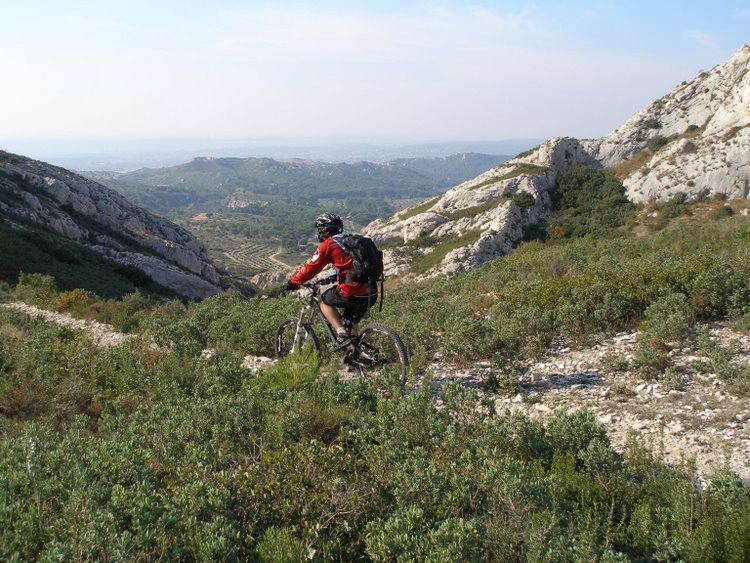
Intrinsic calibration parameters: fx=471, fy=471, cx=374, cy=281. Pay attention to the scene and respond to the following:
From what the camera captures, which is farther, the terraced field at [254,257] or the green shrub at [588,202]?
the terraced field at [254,257]

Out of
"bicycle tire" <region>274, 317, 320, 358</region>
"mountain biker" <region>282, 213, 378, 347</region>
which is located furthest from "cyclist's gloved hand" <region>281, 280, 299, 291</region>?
"bicycle tire" <region>274, 317, 320, 358</region>

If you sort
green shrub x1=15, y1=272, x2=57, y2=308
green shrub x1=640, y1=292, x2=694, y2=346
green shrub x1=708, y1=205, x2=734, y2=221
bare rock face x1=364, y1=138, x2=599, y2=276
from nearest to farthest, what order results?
1. green shrub x1=640, y1=292, x2=694, y2=346
2. green shrub x1=15, y1=272, x2=57, y2=308
3. green shrub x1=708, y1=205, x2=734, y2=221
4. bare rock face x1=364, y1=138, x2=599, y2=276

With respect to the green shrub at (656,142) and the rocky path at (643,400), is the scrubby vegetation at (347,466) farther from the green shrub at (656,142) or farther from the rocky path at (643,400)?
the green shrub at (656,142)

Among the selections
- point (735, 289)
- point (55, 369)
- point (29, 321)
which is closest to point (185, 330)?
point (55, 369)

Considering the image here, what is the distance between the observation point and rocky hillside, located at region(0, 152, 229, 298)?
3859cm

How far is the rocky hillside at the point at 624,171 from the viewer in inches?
1571

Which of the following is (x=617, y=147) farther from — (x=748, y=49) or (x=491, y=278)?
(x=491, y=278)

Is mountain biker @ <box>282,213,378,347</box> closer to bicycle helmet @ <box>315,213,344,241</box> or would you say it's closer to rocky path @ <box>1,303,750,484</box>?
bicycle helmet @ <box>315,213,344,241</box>

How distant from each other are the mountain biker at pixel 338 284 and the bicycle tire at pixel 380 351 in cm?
24

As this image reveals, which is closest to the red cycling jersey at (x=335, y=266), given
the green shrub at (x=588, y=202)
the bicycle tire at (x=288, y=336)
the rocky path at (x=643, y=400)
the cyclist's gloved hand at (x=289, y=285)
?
the cyclist's gloved hand at (x=289, y=285)

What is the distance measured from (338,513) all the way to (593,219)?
4452 centimetres

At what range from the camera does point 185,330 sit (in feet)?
30.2

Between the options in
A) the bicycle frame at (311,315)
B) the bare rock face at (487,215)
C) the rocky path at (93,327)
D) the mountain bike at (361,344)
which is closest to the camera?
the mountain bike at (361,344)

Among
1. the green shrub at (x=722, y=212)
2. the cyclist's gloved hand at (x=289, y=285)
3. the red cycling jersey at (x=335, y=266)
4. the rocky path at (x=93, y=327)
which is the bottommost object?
the rocky path at (x=93, y=327)
